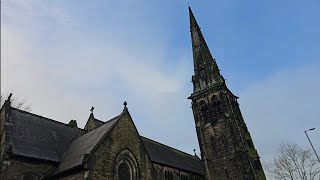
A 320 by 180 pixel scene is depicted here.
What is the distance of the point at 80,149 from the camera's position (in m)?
20.0

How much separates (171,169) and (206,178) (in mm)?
6579

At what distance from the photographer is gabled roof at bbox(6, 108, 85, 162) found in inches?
752

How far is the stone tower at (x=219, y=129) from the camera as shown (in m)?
34.3

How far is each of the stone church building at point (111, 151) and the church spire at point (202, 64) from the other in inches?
171

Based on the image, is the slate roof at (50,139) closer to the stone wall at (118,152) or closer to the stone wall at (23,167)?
the stone wall at (23,167)

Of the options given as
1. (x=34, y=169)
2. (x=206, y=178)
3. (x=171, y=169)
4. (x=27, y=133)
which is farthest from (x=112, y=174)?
(x=206, y=178)

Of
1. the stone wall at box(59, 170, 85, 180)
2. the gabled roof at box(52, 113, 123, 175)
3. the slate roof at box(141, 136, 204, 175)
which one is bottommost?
the stone wall at box(59, 170, 85, 180)

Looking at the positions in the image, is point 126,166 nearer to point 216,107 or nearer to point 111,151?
point 111,151

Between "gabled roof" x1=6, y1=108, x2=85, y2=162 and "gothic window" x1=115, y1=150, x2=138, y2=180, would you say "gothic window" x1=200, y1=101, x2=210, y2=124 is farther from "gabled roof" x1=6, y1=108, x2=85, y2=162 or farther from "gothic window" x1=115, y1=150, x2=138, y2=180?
"gothic window" x1=115, y1=150, x2=138, y2=180

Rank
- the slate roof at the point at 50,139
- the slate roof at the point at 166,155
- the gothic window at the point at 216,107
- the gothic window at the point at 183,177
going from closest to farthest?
the slate roof at the point at 50,139 → the slate roof at the point at 166,155 → the gothic window at the point at 183,177 → the gothic window at the point at 216,107

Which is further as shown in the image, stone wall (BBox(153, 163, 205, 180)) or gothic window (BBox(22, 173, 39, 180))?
stone wall (BBox(153, 163, 205, 180))

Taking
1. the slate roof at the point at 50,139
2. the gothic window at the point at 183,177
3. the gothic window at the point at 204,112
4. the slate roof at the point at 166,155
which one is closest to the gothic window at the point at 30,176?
the slate roof at the point at 50,139

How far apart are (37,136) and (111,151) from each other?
6384 millimetres

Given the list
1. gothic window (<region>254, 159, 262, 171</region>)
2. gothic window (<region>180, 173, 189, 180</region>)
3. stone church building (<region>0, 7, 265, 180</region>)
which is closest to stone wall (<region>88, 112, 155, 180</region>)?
stone church building (<region>0, 7, 265, 180</region>)
